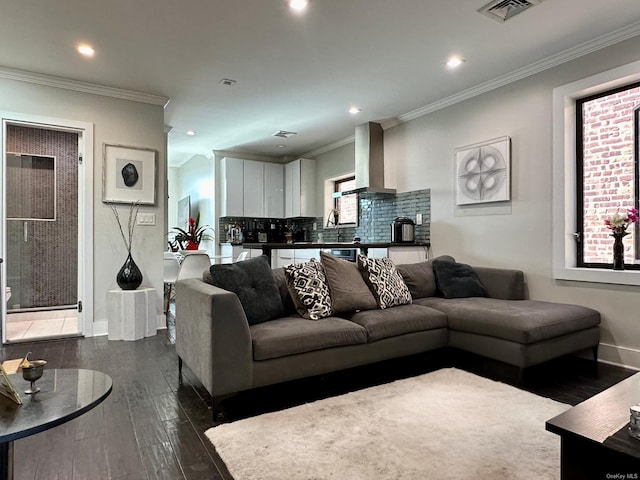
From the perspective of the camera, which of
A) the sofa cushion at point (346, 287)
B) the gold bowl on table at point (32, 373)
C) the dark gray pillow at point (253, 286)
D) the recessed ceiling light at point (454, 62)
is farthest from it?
the recessed ceiling light at point (454, 62)

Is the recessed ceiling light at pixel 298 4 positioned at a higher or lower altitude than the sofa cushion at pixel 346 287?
higher

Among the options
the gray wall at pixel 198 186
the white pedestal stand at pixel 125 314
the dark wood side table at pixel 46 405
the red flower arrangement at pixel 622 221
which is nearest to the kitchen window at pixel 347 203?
the gray wall at pixel 198 186

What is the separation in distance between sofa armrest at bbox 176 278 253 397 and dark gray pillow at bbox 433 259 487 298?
2.15 meters

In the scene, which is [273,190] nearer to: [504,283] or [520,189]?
[520,189]

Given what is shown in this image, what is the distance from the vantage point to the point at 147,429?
2.03 metres

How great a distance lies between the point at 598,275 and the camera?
318cm

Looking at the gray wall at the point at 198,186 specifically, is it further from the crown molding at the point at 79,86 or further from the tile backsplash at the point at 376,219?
the crown molding at the point at 79,86

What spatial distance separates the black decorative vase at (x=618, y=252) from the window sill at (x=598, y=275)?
0.18ft

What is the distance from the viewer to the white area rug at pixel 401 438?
162 centimetres

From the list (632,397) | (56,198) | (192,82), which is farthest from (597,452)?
(56,198)

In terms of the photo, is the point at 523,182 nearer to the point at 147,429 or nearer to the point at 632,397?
the point at 632,397

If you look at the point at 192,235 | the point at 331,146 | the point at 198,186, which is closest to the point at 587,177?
the point at 331,146

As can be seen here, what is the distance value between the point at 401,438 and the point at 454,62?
3.19 metres

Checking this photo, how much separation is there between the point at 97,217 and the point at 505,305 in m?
4.03
